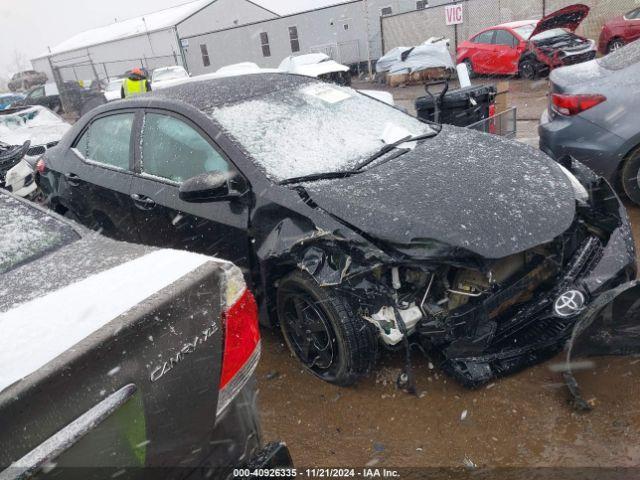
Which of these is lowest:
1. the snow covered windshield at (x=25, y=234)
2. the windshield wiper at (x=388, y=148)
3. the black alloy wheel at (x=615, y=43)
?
the black alloy wheel at (x=615, y=43)

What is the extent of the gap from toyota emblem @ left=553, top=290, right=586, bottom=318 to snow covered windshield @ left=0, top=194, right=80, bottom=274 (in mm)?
2283

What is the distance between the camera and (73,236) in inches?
75.5

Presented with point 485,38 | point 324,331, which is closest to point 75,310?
point 324,331

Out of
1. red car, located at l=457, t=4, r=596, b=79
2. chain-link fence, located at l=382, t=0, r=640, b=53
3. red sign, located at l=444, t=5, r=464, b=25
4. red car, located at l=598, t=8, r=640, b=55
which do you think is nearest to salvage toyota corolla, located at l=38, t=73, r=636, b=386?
red car, located at l=457, t=4, r=596, b=79

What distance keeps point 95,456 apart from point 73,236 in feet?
3.46

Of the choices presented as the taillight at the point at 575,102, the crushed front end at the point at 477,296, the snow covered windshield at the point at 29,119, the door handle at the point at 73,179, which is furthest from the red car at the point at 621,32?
the snow covered windshield at the point at 29,119

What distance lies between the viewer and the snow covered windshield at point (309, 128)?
2846mm

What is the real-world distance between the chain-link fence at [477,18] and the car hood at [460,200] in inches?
559

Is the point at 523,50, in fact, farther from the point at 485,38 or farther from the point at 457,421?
the point at 457,421

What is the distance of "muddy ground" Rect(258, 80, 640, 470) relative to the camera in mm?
2199

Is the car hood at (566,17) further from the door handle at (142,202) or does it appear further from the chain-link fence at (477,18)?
the chain-link fence at (477,18)

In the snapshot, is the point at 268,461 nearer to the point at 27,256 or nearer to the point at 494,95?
the point at 27,256

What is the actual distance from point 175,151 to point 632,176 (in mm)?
3693

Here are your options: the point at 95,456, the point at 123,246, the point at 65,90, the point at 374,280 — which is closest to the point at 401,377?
the point at 374,280
